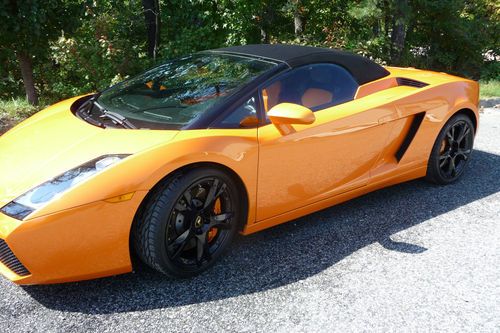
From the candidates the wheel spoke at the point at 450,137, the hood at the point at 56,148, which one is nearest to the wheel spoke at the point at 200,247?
the hood at the point at 56,148

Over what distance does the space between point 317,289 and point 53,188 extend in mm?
1473

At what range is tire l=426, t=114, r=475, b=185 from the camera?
3926 mm

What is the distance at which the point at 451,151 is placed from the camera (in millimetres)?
4090

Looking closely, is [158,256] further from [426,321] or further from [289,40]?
[289,40]

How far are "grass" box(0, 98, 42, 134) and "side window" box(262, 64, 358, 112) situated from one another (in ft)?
11.7

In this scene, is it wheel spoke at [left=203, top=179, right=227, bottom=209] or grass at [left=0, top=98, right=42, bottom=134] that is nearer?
wheel spoke at [left=203, top=179, right=227, bottom=209]

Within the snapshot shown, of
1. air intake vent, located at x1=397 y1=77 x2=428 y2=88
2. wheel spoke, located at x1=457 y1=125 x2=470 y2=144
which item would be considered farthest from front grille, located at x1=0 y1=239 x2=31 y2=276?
wheel spoke, located at x1=457 y1=125 x2=470 y2=144

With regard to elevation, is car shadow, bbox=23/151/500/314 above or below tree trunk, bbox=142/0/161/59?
below

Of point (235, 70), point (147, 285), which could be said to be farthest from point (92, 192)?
point (235, 70)

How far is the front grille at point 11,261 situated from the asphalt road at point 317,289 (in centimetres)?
27

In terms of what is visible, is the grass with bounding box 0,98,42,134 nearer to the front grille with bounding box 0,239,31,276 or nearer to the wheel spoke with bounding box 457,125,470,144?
the front grille with bounding box 0,239,31,276

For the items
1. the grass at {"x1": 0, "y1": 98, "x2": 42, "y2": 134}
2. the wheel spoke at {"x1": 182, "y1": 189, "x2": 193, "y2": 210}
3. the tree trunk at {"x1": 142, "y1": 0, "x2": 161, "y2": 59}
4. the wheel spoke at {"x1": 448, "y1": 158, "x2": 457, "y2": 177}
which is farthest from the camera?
the tree trunk at {"x1": 142, "y1": 0, "x2": 161, "y2": 59}

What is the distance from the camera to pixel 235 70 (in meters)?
3.15

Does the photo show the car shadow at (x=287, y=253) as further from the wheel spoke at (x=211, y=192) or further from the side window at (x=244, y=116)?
the side window at (x=244, y=116)
